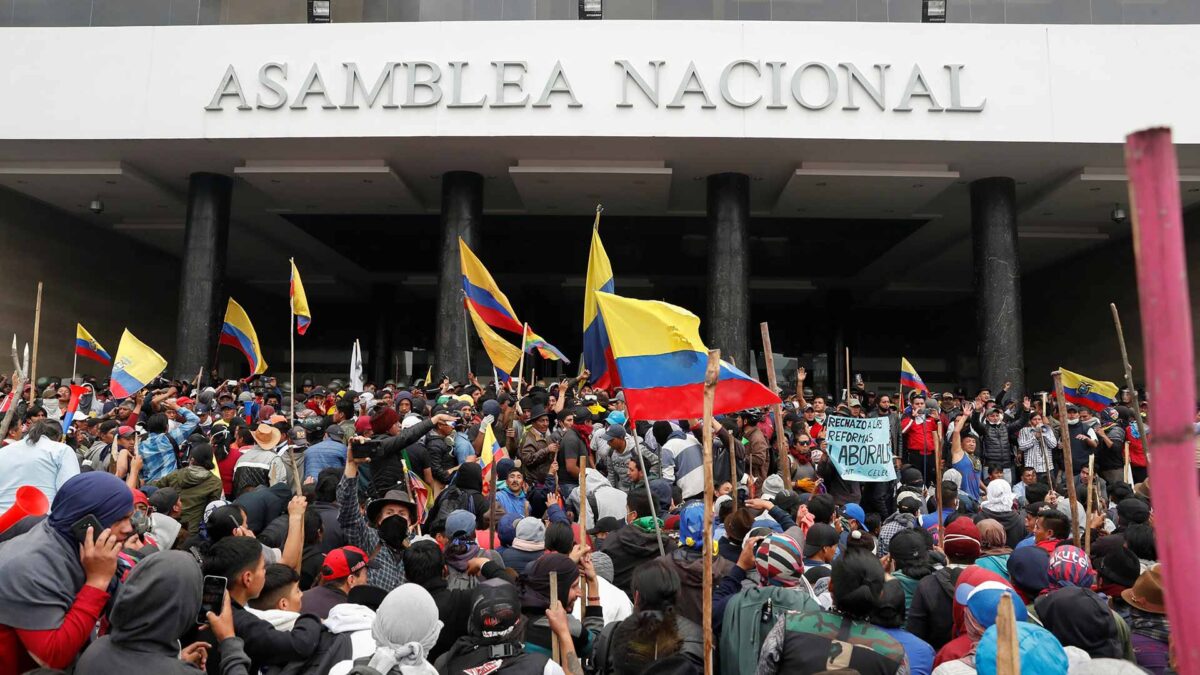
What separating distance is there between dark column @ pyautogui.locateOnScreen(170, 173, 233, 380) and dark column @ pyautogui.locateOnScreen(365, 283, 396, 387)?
13048 mm

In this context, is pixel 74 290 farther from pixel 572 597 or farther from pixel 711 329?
pixel 572 597

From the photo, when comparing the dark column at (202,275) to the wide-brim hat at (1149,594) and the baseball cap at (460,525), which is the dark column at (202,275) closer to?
the baseball cap at (460,525)

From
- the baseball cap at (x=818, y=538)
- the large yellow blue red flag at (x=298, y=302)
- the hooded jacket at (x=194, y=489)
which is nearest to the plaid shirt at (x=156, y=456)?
the hooded jacket at (x=194, y=489)

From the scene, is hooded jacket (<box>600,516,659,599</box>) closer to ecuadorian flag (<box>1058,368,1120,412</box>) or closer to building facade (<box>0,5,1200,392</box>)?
ecuadorian flag (<box>1058,368,1120,412</box>)

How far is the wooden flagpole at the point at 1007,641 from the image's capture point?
2465mm

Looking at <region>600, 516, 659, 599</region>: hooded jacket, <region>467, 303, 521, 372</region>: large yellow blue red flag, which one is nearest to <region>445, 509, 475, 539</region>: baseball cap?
<region>600, 516, 659, 599</region>: hooded jacket

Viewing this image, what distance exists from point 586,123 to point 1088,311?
17724mm

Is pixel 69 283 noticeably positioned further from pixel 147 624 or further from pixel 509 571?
pixel 147 624

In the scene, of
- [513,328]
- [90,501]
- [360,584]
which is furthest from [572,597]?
[513,328]

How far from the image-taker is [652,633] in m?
3.57

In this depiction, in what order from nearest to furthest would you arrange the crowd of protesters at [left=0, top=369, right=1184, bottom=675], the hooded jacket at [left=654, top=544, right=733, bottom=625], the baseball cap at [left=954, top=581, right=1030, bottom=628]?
the crowd of protesters at [left=0, top=369, right=1184, bottom=675] < the baseball cap at [left=954, top=581, right=1030, bottom=628] < the hooded jacket at [left=654, top=544, right=733, bottom=625]

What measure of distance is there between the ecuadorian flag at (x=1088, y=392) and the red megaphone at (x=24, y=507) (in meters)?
13.8

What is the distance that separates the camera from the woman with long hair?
140 inches

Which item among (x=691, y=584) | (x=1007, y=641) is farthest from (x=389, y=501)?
(x=1007, y=641)
